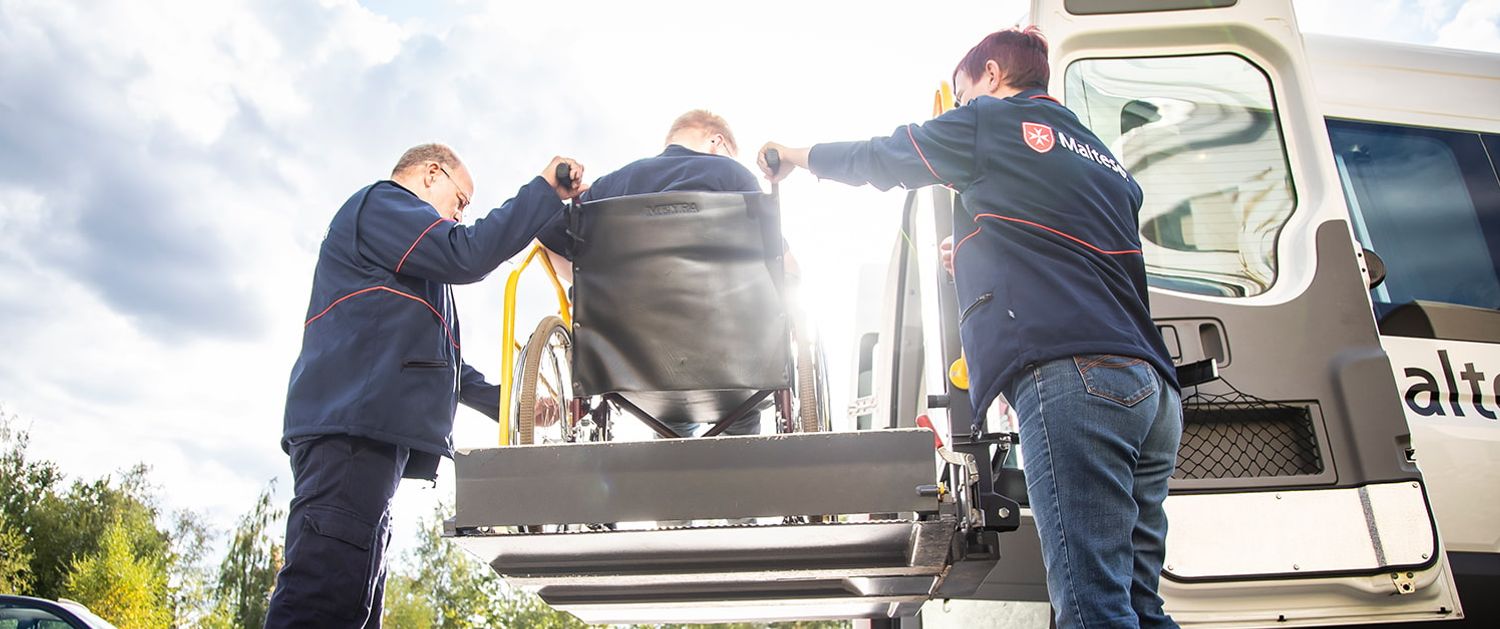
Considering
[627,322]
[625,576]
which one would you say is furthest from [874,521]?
[627,322]

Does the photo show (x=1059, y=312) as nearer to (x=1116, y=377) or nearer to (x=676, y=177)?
(x=1116, y=377)

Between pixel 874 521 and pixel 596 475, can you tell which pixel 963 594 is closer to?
pixel 874 521

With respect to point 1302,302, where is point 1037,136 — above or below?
above

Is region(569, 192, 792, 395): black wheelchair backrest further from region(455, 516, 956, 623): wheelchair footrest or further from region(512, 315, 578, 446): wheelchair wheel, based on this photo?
region(455, 516, 956, 623): wheelchair footrest

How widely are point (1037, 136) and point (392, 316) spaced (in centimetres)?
166

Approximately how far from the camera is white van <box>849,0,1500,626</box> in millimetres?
2457

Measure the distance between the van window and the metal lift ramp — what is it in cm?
226

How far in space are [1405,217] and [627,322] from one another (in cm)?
286

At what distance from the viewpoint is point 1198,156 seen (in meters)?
3.09

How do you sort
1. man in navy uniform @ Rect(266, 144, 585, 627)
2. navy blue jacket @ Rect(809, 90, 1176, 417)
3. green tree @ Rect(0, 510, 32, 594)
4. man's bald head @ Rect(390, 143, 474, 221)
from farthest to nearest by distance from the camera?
green tree @ Rect(0, 510, 32, 594) → man's bald head @ Rect(390, 143, 474, 221) → man in navy uniform @ Rect(266, 144, 585, 627) → navy blue jacket @ Rect(809, 90, 1176, 417)

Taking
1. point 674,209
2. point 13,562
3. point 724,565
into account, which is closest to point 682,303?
point 674,209

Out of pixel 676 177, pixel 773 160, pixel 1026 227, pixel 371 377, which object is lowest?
pixel 371 377

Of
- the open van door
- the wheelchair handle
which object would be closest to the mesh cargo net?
the open van door

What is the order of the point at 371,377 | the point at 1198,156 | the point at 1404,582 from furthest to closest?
1. the point at 1198,156
2. the point at 371,377
3. the point at 1404,582
